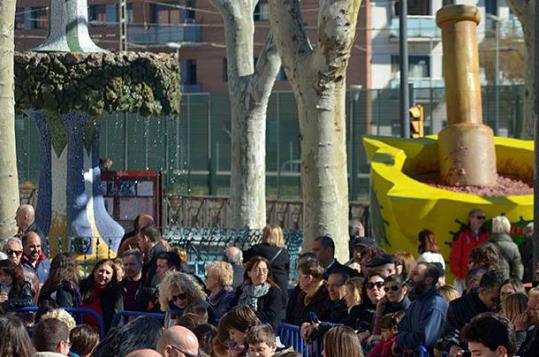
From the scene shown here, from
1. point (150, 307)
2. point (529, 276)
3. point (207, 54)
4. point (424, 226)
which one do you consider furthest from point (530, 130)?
point (207, 54)

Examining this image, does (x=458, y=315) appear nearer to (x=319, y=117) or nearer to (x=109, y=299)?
(x=109, y=299)

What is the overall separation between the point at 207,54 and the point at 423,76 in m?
8.07

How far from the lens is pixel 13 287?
1402 centimetres

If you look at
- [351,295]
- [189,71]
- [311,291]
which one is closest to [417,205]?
[311,291]

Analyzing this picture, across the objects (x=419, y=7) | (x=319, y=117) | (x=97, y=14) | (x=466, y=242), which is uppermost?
(x=419, y=7)

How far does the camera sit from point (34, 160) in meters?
40.8

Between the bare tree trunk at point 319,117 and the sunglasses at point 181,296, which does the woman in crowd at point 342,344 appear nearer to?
the sunglasses at point 181,296

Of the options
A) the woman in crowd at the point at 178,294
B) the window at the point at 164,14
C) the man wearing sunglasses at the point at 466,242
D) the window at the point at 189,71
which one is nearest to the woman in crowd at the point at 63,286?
the woman in crowd at the point at 178,294

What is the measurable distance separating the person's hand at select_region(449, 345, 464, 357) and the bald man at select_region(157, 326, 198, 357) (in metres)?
3.15

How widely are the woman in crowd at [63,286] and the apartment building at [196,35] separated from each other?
32.5m

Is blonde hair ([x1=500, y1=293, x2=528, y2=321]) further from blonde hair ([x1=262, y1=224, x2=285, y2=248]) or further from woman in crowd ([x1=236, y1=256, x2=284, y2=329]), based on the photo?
blonde hair ([x1=262, y1=224, x2=285, y2=248])

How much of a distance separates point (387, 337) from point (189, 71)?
48951mm

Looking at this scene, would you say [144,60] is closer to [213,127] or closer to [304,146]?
[304,146]

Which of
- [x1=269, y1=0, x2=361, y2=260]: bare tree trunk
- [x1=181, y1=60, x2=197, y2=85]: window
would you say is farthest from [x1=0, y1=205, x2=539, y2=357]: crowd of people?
[x1=181, y1=60, x2=197, y2=85]: window
